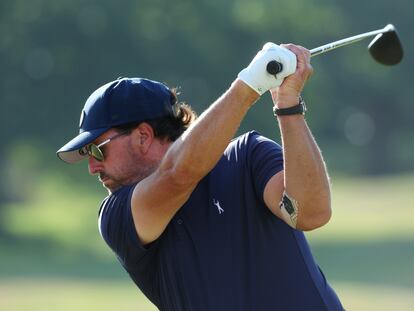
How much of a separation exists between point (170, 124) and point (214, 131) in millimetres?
649

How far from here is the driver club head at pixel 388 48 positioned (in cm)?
509

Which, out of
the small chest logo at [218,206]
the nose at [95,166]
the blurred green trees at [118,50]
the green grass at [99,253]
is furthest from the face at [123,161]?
the blurred green trees at [118,50]

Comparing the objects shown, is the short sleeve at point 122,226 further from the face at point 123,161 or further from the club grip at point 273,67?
the club grip at point 273,67

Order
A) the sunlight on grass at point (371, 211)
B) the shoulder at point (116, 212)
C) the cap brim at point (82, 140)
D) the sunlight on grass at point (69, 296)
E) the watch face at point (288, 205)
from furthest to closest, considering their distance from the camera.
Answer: the sunlight on grass at point (371, 211)
the sunlight on grass at point (69, 296)
the cap brim at point (82, 140)
the shoulder at point (116, 212)
the watch face at point (288, 205)

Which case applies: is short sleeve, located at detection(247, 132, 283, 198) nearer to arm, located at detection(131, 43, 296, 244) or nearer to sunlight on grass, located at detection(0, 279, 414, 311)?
arm, located at detection(131, 43, 296, 244)

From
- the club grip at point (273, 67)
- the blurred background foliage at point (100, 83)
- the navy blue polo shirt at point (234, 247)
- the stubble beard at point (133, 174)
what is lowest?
the navy blue polo shirt at point (234, 247)

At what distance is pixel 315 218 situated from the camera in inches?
170

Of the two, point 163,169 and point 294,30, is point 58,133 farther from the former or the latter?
point 163,169

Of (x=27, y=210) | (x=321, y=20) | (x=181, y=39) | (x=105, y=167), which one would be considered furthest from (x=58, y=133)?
(x=105, y=167)

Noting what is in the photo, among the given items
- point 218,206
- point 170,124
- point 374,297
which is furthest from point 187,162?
point 374,297

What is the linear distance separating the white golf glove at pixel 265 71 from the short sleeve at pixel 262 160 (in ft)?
1.14

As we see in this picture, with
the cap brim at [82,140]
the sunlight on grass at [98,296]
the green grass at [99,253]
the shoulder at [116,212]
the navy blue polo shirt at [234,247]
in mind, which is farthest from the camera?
A: the green grass at [99,253]

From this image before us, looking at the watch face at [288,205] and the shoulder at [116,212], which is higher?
the shoulder at [116,212]

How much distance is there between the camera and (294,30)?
38.6 metres
